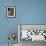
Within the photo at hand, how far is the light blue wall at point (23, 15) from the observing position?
471cm

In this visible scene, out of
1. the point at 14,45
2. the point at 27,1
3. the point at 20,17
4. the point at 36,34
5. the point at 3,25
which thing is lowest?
the point at 14,45

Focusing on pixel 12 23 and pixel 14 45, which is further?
pixel 12 23

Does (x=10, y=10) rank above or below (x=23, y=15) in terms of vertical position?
above

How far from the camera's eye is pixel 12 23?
472 centimetres

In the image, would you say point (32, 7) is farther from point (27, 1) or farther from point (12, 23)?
point (12, 23)

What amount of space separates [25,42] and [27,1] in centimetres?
150

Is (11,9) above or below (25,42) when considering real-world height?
above

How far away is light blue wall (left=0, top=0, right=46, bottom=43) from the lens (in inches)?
185

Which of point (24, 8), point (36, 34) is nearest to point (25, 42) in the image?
point (36, 34)

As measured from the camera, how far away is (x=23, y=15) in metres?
4.72

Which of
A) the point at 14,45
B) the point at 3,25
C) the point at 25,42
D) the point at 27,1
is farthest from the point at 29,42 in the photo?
the point at 27,1

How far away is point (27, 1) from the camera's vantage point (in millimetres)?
4719

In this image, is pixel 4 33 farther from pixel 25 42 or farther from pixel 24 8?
pixel 24 8

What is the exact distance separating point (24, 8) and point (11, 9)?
48cm
